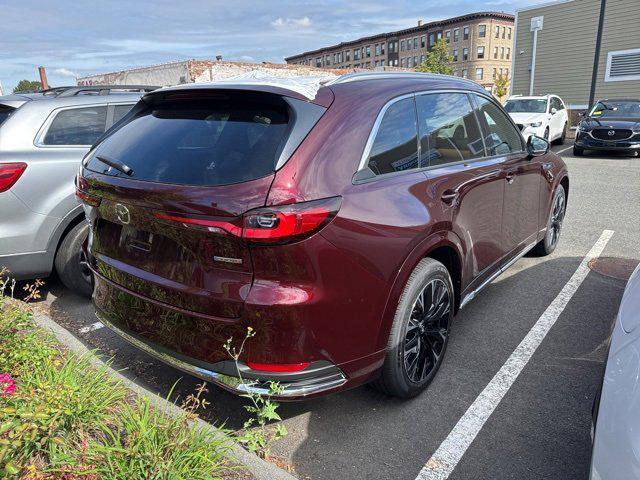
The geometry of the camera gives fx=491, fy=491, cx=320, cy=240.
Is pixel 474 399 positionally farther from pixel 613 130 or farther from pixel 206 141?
pixel 613 130

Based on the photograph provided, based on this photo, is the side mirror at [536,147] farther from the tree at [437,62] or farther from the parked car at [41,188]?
the tree at [437,62]

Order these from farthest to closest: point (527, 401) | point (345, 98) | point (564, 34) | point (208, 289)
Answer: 1. point (564, 34)
2. point (527, 401)
3. point (345, 98)
4. point (208, 289)

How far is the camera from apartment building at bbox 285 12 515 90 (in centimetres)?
7225

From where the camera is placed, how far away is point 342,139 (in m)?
2.38

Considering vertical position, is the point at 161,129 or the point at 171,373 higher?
the point at 161,129

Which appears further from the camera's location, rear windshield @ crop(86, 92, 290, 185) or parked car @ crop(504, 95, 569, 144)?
parked car @ crop(504, 95, 569, 144)

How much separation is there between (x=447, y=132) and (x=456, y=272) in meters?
0.93

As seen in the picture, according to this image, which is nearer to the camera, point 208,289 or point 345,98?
point 208,289

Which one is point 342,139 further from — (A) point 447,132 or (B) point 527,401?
(B) point 527,401

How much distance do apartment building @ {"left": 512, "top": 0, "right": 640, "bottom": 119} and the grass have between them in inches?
1012

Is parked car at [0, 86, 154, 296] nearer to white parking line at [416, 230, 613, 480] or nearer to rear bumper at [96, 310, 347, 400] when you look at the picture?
rear bumper at [96, 310, 347, 400]

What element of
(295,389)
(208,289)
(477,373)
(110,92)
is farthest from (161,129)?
(110,92)

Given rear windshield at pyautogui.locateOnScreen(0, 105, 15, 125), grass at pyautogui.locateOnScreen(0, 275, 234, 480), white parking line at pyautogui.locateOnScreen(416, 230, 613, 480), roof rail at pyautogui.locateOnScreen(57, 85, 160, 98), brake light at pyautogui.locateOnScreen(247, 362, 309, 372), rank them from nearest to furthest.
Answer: grass at pyautogui.locateOnScreen(0, 275, 234, 480), brake light at pyautogui.locateOnScreen(247, 362, 309, 372), white parking line at pyautogui.locateOnScreen(416, 230, 613, 480), rear windshield at pyautogui.locateOnScreen(0, 105, 15, 125), roof rail at pyautogui.locateOnScreen(57, 85, 160, 98)

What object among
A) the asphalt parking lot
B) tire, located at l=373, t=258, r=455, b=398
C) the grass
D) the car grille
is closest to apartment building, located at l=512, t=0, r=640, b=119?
the car grille
